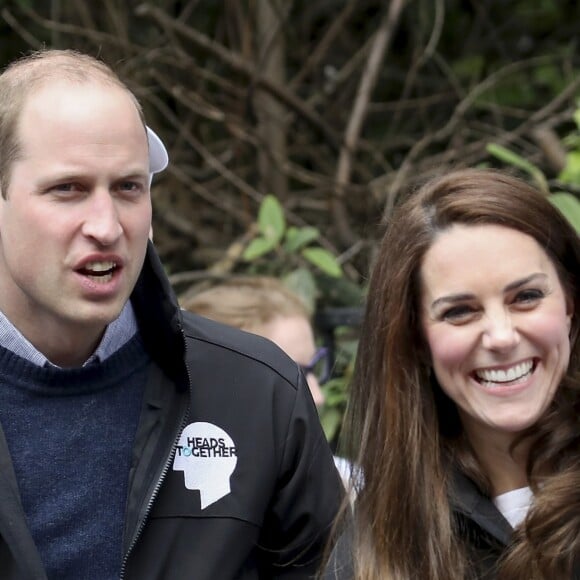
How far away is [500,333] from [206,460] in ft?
2.07

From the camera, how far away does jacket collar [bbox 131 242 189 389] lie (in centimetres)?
232

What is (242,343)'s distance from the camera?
96.9 inches

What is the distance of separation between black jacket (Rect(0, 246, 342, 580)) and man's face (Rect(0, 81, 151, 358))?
23 centimetres

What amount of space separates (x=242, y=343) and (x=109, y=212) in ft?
1.63

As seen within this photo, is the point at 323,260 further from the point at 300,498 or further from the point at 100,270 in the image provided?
the point at 100,270

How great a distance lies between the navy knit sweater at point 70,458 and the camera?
2.14 metres

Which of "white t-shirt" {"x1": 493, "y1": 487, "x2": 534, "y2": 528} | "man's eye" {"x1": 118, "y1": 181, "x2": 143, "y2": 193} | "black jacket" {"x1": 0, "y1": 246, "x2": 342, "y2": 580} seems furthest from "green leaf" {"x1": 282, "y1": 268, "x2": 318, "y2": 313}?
"man's eye" {"x1": 118, "y1": 181, "x2": 143, "y2": 193}

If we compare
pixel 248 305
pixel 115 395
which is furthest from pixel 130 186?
pixel 248 305

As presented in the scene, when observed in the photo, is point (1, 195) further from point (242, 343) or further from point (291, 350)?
point (291, 350)

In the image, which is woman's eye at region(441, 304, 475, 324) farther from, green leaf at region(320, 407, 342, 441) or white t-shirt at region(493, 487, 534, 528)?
green leaf at region(320, 407, 342, 441)

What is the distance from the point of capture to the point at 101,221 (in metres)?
2.09

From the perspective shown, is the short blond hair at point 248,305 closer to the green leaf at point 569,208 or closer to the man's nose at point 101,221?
the green leaf at point 569,208

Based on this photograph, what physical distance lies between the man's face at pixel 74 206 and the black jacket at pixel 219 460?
0.76ft

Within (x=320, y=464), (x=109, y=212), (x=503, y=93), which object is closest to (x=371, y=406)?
(x=320, y=464)
